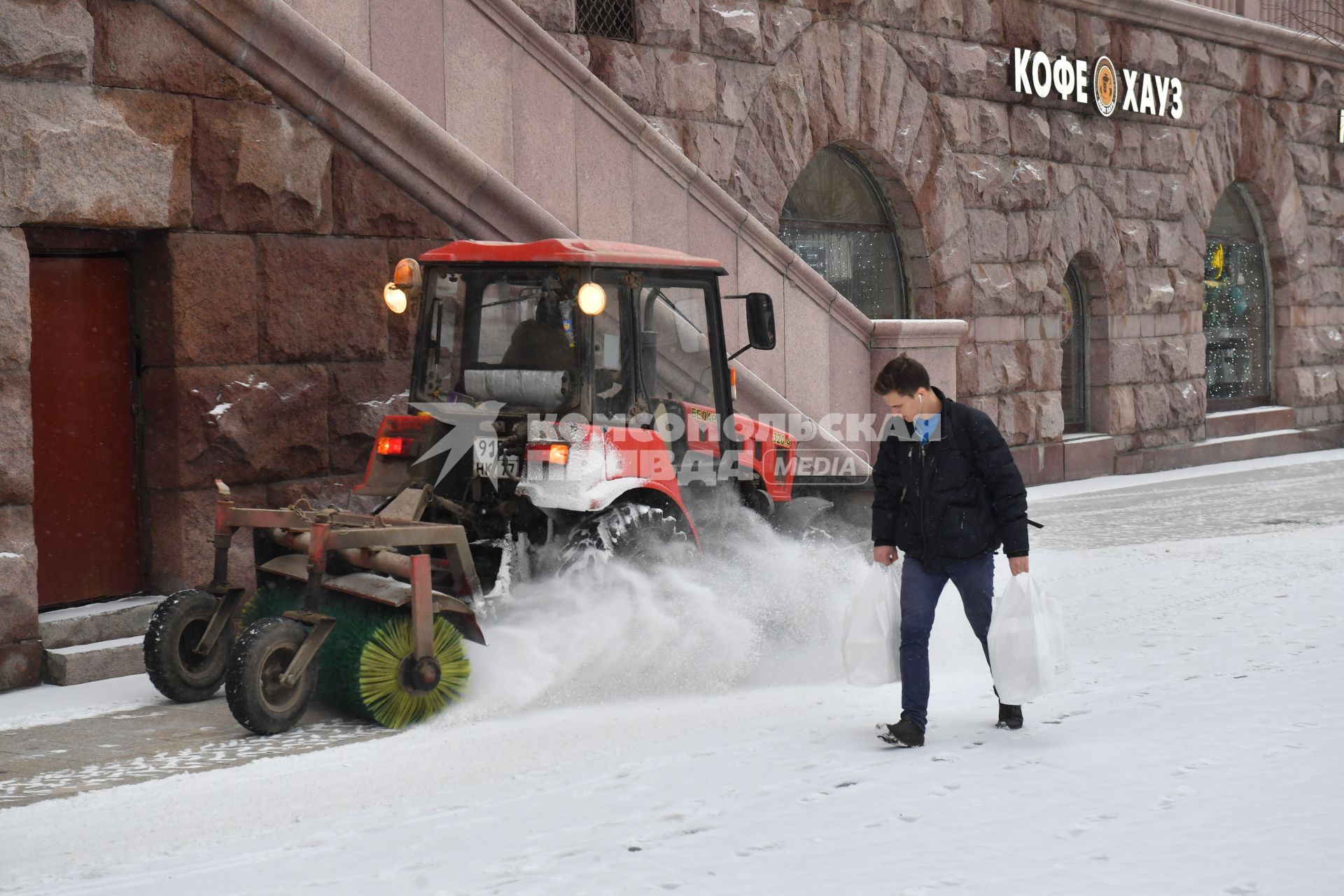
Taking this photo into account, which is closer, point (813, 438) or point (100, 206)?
point (100, 206)

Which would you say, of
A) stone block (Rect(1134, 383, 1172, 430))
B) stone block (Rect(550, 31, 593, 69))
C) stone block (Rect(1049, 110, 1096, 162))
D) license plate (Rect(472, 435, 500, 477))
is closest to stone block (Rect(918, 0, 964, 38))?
stone block (Rect(1049, 110, 1096, 162))

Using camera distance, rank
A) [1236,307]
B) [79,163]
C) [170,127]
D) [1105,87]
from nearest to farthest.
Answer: [79,163], [170,127], [1105,87], [1236,307]

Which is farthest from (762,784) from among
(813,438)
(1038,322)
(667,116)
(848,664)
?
(1038,322)

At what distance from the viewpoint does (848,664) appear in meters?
6.46

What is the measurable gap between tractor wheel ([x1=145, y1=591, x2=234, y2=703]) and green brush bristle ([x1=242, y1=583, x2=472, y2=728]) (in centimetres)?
68

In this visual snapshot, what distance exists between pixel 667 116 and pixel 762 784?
28.4 feet

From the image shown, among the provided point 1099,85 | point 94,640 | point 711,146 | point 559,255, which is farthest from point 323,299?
point 1099,85

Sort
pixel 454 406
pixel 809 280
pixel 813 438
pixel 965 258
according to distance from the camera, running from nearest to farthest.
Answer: pixel 454 406
pixel 813 438
pixel 809 280
pixel 965 258

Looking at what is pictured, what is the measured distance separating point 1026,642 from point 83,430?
208 inches

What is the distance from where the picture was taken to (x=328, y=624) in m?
6.35

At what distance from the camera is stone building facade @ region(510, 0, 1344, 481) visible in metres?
13.9

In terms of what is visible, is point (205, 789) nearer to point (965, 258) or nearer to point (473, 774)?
point (473, 774)

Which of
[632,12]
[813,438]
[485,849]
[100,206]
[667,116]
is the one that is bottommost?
[485,849]

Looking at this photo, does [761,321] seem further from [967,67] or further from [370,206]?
[967,67]
